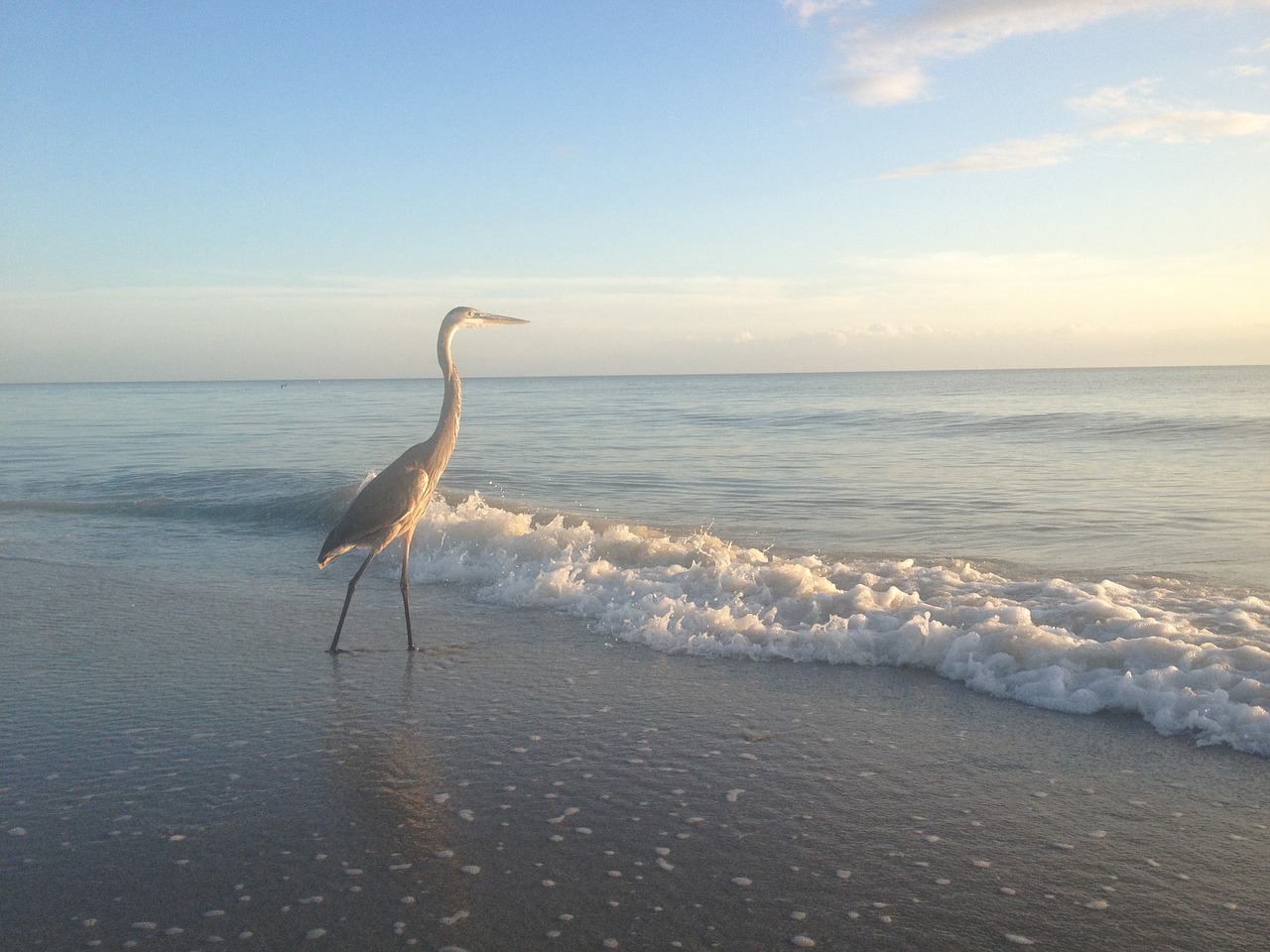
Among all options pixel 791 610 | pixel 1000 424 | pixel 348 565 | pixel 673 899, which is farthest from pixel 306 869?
pixel 1000 424

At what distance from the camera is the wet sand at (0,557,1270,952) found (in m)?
3.24

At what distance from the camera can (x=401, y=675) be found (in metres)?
6.12

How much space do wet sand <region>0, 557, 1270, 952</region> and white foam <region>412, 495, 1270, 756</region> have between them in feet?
0.77

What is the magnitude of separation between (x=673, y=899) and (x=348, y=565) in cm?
757

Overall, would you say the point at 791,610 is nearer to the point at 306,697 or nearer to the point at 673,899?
the point at 306,697

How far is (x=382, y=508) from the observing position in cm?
714

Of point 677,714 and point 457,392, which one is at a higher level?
point 457,392

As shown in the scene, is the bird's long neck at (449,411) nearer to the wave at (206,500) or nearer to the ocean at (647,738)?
the ocean at (647,738)

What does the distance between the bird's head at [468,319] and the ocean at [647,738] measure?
86.2 inches

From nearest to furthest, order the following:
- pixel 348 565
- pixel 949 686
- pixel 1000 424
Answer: pixel 949 686
pixel 348 565
pixel 1000 424

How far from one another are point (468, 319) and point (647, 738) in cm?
413

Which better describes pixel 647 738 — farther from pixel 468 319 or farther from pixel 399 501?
pixel 468 319

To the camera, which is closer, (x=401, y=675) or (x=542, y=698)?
(x=542, y=698)

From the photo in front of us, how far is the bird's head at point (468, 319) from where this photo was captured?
305 inches
